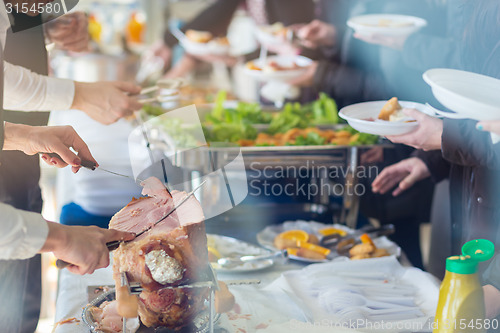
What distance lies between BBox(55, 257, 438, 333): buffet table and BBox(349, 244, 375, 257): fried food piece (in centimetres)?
10

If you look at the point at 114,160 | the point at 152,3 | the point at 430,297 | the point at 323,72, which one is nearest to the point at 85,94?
the point at 114,160

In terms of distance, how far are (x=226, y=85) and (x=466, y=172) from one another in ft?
10.6

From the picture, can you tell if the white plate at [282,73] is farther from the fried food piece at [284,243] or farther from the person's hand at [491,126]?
the person's hand at [491,126]

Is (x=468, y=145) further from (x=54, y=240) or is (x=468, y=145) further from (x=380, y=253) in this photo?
(x=54, y=240)

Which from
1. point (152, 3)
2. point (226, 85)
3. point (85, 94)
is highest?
point (85, 94)

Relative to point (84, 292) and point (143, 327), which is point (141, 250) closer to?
point (143, 327)

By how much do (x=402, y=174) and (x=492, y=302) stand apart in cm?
65

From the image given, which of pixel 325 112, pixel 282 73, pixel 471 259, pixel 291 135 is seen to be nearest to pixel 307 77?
pixel 282 73

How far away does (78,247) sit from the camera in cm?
80

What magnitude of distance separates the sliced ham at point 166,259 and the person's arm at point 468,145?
21.8 inches

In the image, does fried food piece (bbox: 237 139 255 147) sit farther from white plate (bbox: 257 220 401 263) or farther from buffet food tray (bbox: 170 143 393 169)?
white plate (bbox: 257 220 401 263)

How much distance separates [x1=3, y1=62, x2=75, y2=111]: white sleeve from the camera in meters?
1.30

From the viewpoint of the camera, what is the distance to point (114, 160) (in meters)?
1.60

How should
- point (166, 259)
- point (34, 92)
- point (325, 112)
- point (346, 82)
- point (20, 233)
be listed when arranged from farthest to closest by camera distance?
point (346, 82)
point (325, 112)
point (34, 92)
point (166, 259)
point (20, 233)
